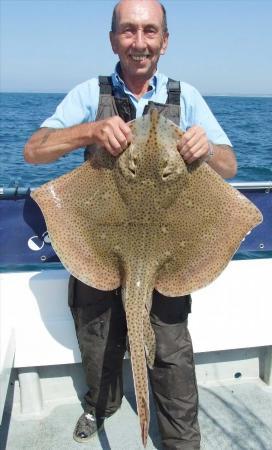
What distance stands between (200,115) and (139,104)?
40cm

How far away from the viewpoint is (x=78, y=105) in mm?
3000

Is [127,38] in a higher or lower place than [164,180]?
higher

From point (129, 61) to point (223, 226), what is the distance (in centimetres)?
114

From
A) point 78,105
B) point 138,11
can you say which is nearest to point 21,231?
point 78,105

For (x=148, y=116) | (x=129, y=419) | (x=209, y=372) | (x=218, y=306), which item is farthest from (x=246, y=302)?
(x=148, y=116)

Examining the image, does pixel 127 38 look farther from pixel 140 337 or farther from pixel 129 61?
pixel 140 337

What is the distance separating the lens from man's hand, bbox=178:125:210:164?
2369 mm

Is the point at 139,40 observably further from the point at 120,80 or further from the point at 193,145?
the point at 193,145

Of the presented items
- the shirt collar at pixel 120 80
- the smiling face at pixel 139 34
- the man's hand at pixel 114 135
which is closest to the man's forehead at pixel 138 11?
the smiling face at pixel 139 34

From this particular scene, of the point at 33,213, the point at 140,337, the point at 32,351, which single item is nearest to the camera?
the point at 140,337

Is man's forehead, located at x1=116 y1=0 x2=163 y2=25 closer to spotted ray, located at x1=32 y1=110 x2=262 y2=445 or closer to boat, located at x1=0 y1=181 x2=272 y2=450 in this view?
spotted ray, located at x1=32 y1=110 x2=262 y2=445

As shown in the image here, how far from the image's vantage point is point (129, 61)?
2881 millimetres

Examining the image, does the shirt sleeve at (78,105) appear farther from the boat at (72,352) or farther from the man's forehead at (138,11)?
the boat at (72,352)

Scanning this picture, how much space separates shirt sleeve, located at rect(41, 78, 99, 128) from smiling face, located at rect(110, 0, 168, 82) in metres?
0.27
